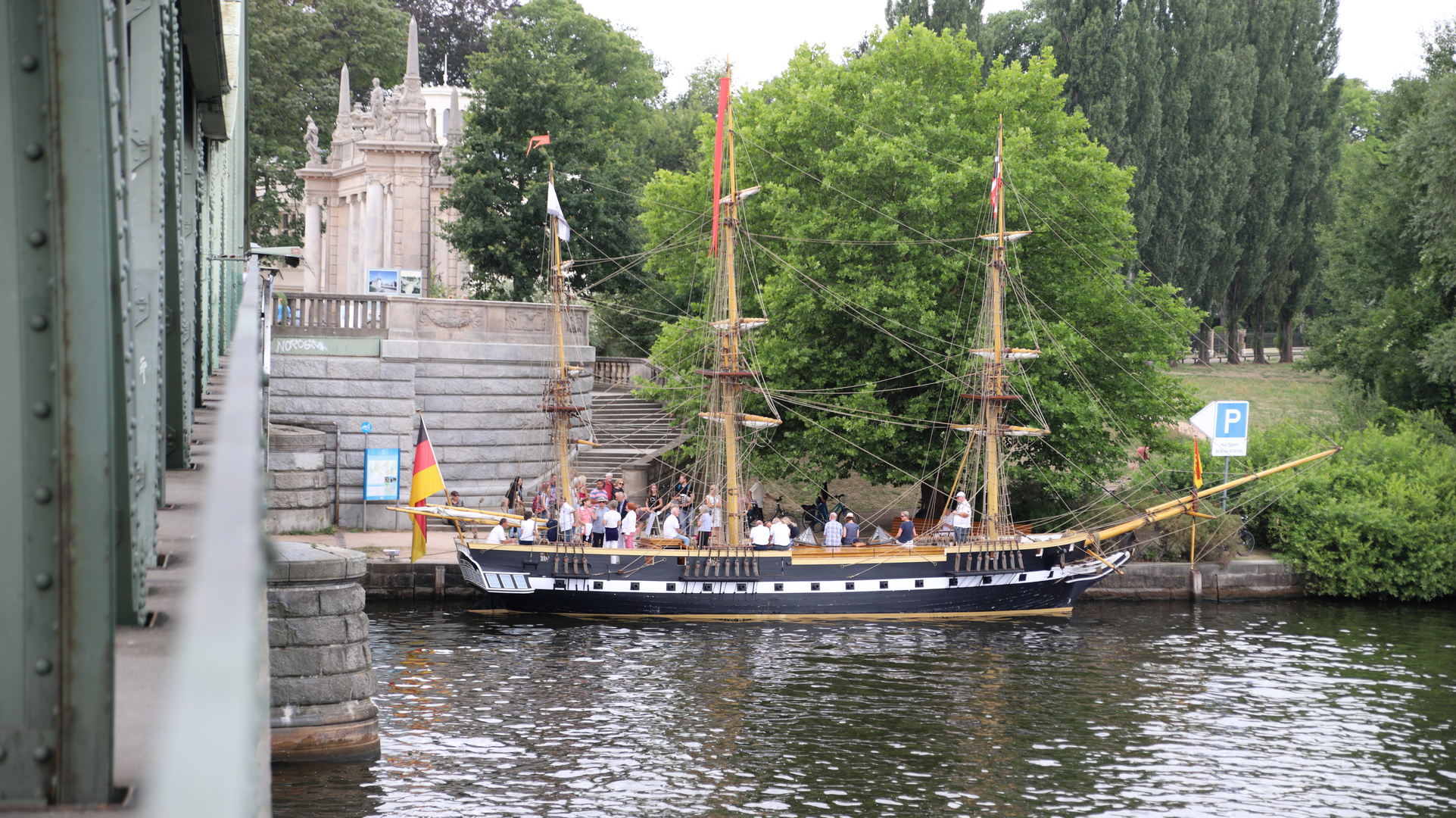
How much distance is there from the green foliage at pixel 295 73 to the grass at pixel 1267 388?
2933 centimetres

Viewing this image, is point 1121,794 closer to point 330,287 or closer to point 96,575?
point 96,575

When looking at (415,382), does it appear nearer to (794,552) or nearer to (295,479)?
(295,479)

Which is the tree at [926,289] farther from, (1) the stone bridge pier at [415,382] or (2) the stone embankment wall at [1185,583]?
(1) the stone bridge pier at [415,382]

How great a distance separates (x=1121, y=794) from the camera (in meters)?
14.5

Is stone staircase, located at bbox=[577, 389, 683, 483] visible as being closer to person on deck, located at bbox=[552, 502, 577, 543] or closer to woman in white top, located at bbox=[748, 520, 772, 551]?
woman in white top, located at bbox=[748, 520, 772, 551]

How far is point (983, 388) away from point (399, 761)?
16495mm

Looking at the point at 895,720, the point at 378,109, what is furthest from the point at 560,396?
the point at 378,109

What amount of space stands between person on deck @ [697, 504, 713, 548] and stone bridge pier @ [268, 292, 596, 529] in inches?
198

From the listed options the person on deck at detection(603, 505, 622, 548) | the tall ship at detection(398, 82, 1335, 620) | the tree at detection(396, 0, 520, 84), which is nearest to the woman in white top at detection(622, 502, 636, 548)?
the person on deck at detection(603, 505, 622, 548)

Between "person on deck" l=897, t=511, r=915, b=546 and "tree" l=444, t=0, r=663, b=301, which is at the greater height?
"tree" l=444, t=0, r=663, b=301

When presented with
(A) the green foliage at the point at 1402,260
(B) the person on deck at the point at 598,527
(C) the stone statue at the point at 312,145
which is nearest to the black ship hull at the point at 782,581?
(B) the person on deck at the point at 598,527

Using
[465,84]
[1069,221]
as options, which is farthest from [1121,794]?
[465,84]

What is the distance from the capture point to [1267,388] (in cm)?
4981

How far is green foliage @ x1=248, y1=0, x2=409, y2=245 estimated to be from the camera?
41.6m
